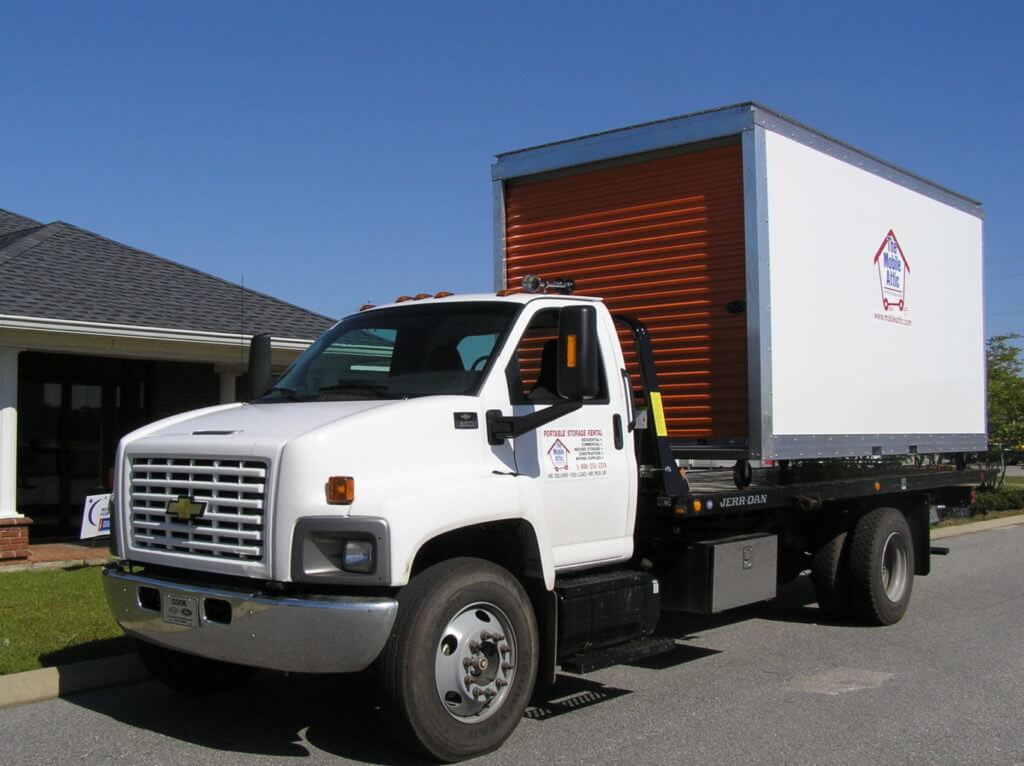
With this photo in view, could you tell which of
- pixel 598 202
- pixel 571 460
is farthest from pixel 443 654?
pixel 598 202

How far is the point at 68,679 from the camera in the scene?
6.60 m

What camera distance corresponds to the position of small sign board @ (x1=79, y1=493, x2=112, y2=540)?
1061 centimetres

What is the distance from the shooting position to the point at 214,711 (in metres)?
→ 6.24

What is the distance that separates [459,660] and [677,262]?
3.64 metres

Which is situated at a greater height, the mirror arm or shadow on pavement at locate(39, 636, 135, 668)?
the mirror arm

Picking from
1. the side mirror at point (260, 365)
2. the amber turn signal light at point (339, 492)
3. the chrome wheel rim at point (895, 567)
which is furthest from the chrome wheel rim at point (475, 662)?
the chrome wheel rim at point (895, 567)

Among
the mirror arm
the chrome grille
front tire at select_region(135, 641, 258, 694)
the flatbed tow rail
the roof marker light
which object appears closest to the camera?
the chrome grille

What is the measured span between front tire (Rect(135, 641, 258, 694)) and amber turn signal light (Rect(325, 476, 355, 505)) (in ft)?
5.99

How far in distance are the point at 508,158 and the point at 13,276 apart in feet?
25.0

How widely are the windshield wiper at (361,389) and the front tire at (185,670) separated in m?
1.67

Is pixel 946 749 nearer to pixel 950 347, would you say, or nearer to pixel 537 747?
pixel 537 747

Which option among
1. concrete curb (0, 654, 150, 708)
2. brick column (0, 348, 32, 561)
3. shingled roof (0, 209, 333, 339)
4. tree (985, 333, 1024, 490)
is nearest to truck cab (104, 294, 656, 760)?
concrete curb (0, 654, 150, 708)

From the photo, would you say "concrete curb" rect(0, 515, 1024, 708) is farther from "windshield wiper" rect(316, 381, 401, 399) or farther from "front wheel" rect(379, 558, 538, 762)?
"front wheel" rect(379, 558, 538, 762)

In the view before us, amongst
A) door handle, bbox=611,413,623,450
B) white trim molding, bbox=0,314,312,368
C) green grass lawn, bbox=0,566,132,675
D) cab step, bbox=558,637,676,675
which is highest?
white trim molding, bbox=0,314,312,368
